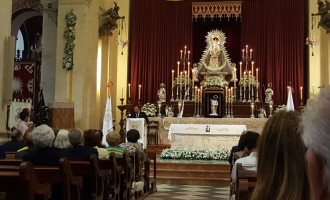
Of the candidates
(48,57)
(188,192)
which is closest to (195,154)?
(188,192)

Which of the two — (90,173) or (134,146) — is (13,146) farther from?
(90,173)

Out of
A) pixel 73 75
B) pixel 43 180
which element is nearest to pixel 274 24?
pixel 73 75

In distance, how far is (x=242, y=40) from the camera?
15.0 m

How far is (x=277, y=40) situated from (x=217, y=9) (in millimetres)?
2172

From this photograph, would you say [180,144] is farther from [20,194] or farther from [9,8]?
[20,194]

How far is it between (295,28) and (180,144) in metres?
5.61

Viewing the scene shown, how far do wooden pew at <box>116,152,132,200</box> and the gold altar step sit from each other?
11.6ft

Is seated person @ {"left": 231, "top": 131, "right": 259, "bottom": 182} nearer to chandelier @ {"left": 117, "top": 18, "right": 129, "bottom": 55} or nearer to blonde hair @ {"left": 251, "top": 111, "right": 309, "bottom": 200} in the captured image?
blonde hair @ {"left": 251, "top": 111, "right": 309, "bottom": 200}

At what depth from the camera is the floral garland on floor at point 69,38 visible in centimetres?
1158

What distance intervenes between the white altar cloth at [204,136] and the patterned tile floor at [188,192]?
2668mm

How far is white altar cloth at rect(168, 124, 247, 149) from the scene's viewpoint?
472 inches

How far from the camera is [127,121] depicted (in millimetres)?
12078

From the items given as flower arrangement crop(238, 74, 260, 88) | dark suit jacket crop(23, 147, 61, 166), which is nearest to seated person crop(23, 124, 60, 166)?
dark suit jacket crop(23, 147, 61, 166)

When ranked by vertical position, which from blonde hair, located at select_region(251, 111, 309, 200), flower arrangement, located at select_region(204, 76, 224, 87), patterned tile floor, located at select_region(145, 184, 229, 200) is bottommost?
patterned tile floor, located at select_region(145, 184, 229, 200)
